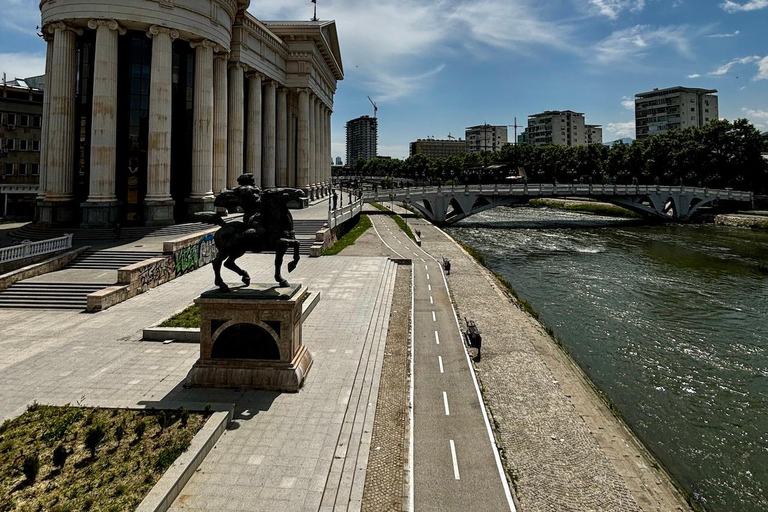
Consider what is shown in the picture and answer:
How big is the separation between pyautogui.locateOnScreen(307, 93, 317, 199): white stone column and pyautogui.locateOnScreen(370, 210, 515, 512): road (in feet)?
169

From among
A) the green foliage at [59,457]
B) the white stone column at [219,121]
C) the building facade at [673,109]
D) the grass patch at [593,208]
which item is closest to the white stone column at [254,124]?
the white stone column at [219,121]

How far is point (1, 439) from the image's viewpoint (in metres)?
10.7

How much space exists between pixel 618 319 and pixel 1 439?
29076 millimetres

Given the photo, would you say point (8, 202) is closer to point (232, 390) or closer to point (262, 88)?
point (262, 88)

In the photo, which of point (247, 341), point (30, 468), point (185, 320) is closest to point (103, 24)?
point (185, 320)

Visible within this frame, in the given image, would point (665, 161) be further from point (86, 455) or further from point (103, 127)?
point (86, 455)

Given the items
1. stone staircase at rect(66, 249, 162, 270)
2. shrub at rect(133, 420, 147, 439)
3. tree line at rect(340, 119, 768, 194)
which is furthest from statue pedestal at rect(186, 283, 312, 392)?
tree line at rect(340, 119, 768, 194)

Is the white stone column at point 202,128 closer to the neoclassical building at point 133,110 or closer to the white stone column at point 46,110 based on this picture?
the neoclassical building at point 133,110

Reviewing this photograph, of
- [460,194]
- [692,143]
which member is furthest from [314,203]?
[692,143]

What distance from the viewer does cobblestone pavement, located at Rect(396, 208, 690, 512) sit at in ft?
34.3

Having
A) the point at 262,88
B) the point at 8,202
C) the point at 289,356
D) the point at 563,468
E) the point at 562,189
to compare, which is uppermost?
the point at 262,88

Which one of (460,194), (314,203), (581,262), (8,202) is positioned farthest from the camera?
(460,194)

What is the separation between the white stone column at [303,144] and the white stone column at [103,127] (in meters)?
29.2

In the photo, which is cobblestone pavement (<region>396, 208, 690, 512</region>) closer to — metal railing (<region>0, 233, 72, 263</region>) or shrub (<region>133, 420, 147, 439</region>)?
shrub (<region>133, 420, 147, 439</region>)
